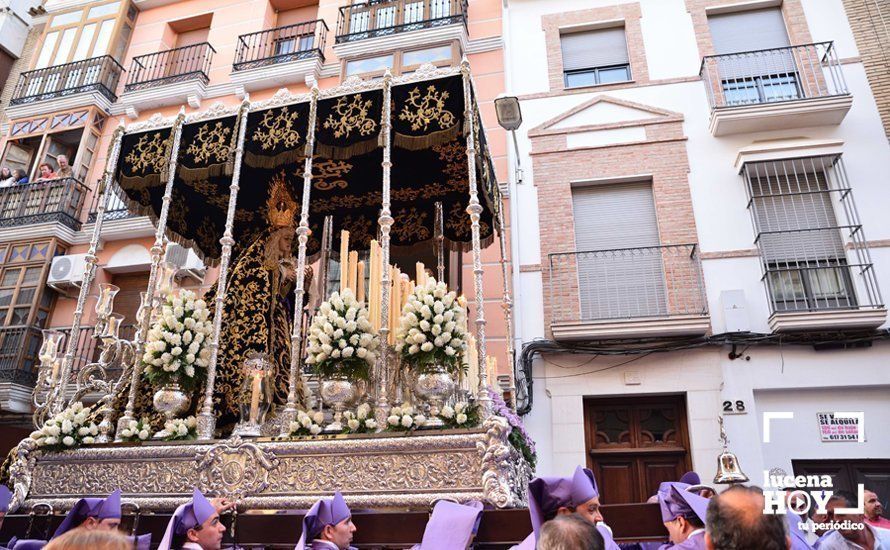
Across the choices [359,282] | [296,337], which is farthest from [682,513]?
[359,282]

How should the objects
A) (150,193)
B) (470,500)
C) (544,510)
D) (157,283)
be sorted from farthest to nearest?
(150,193) → (157,283) → (470,500) → (544,510)

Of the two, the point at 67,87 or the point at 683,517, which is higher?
the point at 67,87

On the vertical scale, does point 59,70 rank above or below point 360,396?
above

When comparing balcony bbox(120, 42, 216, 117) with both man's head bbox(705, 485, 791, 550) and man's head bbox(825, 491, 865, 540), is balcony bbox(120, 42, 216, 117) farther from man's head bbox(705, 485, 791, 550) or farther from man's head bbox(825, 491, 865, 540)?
man's head bbox(705, 485, 791, 550)

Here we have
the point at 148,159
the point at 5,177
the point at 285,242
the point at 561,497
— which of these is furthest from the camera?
the point at 5,177

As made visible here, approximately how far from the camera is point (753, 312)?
7488 millimetres

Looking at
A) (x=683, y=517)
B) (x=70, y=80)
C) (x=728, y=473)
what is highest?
(x=70, y=80)

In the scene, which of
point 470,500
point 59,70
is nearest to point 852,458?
point 470,500

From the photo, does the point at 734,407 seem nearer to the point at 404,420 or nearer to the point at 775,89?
the point at 775,89

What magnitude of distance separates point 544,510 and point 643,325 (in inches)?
210

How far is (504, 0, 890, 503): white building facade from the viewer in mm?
7082

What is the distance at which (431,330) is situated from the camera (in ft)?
12.9

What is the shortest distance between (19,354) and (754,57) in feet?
41.2

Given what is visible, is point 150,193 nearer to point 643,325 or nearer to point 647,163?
point 643,325
